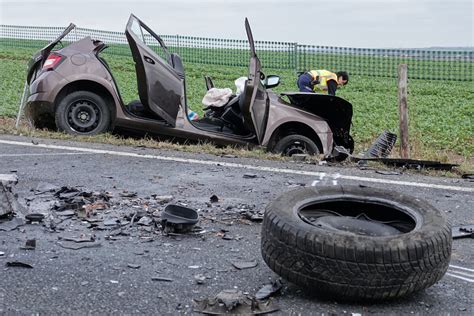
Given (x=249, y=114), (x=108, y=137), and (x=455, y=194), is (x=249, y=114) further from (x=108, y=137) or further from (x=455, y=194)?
(x=455, y=194)

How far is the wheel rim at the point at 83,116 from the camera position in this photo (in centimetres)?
785

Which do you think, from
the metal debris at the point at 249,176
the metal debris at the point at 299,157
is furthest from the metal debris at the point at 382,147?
the metal debris at the point at 249,176

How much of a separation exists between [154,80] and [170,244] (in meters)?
3.67

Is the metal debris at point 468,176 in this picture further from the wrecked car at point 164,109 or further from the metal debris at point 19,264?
the metal debris at point 19,264

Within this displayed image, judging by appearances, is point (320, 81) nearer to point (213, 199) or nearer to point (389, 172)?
point (389, 172)

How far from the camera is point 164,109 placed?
7.52m

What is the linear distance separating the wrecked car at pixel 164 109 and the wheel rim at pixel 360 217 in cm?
356

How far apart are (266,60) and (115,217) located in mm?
24419

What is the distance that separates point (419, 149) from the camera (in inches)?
334

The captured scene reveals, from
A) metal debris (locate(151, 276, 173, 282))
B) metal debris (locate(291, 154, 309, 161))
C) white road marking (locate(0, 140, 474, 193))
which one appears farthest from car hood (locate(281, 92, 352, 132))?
metal debris (locate(151, 276, 173, 282))

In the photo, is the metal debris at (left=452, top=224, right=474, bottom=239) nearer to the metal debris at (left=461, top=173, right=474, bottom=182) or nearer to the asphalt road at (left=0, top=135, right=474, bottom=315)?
the asphalt road at (left=0, top=135, right=474, bottom=315)

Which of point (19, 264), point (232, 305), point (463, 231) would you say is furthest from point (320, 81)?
point (232, 305)

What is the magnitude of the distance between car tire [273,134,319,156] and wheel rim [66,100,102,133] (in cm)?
235

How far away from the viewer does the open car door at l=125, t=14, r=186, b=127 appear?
715 centimetres
